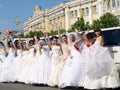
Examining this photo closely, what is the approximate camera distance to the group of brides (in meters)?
10.8

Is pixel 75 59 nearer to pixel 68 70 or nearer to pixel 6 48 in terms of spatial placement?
pixel 68 70

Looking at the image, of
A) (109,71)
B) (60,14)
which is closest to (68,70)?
(109,71)

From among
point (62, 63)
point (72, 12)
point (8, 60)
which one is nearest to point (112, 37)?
point (62, 63)

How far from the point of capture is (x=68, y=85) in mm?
11523

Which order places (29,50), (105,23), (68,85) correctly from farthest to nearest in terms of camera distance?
(105,23) → (29,50) → (68,85)

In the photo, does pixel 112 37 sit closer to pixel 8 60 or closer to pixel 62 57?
pixel 62 57

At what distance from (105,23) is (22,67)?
125 ft

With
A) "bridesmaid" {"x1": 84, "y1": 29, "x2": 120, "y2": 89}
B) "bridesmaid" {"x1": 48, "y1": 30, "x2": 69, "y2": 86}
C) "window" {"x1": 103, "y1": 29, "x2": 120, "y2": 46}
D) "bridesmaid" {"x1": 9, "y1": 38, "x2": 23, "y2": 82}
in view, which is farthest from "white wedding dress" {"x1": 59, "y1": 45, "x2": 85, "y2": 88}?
"bridesmaid" {"x1": 9, "y1": 38, "x2": 23, "y2": 82}

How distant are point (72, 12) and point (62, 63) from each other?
79243 millimetres

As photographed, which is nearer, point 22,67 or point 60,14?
point 22,67

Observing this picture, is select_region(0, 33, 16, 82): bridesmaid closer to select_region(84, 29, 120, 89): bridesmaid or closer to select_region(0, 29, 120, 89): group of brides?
select_region(0, 29, 120, 89): group of brides

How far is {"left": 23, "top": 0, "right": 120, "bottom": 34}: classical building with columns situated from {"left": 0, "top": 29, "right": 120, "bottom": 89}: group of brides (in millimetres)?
48635

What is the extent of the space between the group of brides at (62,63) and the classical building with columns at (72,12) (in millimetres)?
48635

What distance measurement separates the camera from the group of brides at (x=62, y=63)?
35.4 ft
